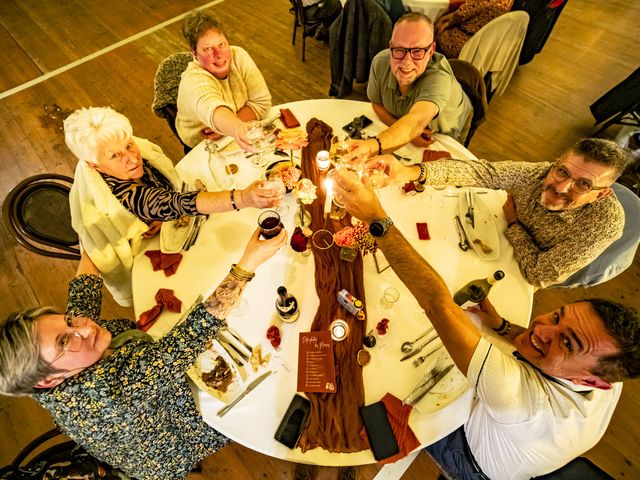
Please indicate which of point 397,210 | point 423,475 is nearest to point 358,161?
point 397,210

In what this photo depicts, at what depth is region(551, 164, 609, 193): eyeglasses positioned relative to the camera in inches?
64.9

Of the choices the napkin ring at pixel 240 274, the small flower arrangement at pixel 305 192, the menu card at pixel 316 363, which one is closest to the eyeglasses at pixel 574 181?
the small flower arrangement at pixel 305 192

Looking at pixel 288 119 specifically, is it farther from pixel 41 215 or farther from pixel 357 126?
pixel 41 215

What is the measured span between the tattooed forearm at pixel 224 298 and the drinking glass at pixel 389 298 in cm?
67

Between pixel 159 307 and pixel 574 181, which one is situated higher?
pixel 574 181

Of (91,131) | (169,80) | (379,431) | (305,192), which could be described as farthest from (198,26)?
(379,431)

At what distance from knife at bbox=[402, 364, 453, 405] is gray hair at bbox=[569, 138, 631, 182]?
3.72ft

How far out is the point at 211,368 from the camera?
5.23 ft

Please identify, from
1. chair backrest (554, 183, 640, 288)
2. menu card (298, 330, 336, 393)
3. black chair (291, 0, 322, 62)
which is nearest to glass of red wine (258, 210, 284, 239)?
menu card (298, 330, 336, 393)

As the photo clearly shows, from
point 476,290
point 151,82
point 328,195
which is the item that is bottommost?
point 151,82

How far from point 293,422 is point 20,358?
3.20ft

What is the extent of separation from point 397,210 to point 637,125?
9.94ft

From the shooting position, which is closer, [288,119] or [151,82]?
[288,119]

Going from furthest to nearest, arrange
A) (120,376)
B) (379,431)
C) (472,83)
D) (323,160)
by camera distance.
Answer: (472,83) → (323,160) → (379,431) → (120,376)
